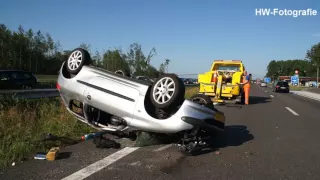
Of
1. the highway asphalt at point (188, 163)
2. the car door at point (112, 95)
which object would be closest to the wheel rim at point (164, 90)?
the car door at point (112, 95)

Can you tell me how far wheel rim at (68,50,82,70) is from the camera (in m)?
5.49

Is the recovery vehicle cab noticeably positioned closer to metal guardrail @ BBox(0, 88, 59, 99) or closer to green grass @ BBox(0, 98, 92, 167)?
metal guardrail @ BBox(0, 88, 59, 99)

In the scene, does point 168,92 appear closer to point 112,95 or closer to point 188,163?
point 112,95

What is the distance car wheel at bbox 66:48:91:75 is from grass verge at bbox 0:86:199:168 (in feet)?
4.61

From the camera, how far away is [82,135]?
6344mm

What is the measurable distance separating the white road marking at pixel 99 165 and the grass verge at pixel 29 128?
1.43 ft

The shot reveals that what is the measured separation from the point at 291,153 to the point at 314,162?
0.56m

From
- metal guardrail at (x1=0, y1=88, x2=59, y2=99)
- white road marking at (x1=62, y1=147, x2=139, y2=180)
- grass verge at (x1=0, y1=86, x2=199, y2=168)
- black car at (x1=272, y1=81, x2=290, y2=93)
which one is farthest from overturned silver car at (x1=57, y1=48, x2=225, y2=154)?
black car at (x1=272, y1=81, x2=290, y2=93)

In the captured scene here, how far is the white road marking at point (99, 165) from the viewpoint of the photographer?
3.81m

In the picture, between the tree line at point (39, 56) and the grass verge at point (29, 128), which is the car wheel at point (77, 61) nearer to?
the grass verge at point (29, 128)

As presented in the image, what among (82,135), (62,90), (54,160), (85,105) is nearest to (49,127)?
(82,135)

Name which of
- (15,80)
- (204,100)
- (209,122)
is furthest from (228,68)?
(15,80)

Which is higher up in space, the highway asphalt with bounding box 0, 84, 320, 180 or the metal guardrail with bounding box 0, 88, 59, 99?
the metal guardrail with bounding box 0, 88, 59, 99

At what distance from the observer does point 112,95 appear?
4.92 metres
